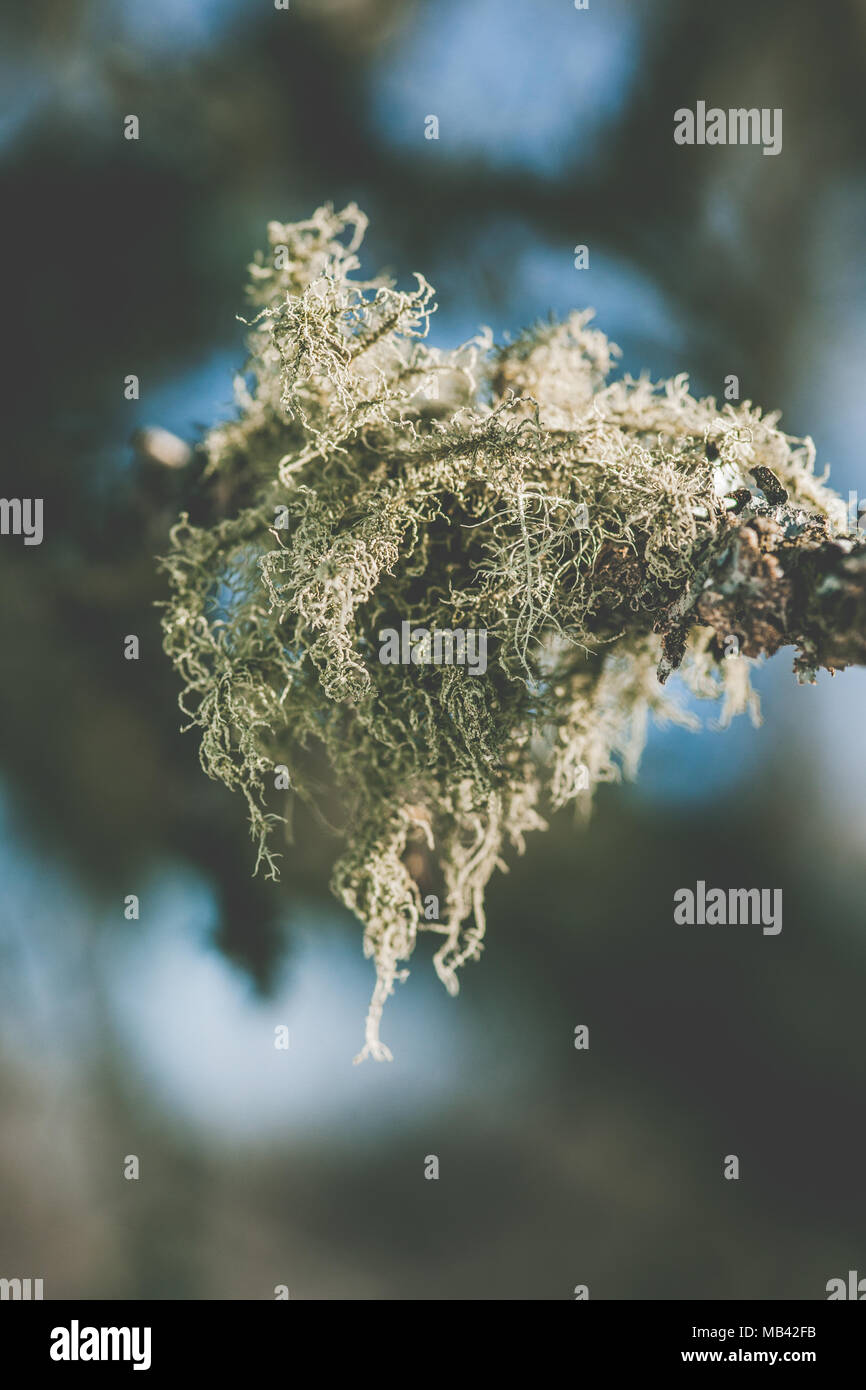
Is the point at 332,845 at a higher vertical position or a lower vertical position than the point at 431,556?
lower

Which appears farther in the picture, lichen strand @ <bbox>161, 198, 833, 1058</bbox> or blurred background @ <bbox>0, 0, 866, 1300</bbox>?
blurred background @ <bbox>0, 0, 866, 1300</bbox>

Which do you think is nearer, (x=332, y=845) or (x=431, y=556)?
(x=431, y=556)

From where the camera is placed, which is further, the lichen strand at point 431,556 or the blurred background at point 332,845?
the blurred background at point 332,845
